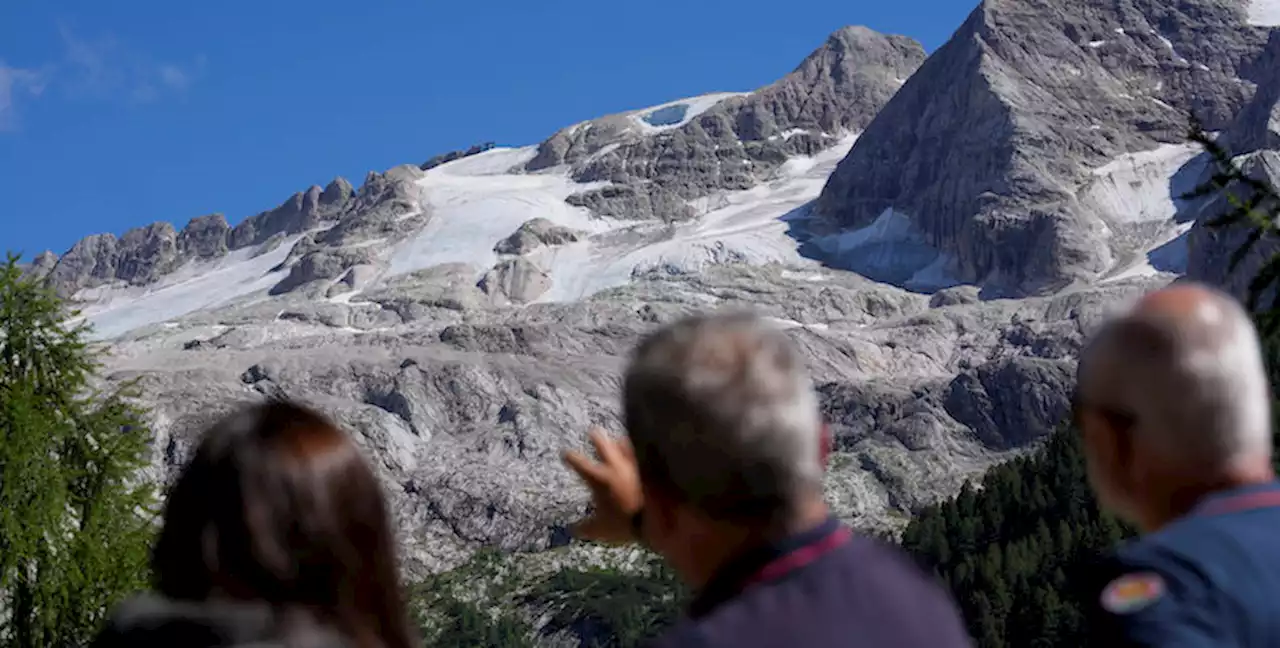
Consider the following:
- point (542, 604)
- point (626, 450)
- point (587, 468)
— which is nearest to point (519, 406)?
point (542, 604)

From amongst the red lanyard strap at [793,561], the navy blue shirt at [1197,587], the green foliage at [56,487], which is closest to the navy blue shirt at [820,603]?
the red lanyard strap at [793,561]

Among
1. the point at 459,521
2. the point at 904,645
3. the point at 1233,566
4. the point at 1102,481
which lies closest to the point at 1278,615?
the point at 1233,566

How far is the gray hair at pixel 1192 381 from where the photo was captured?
4109 mm

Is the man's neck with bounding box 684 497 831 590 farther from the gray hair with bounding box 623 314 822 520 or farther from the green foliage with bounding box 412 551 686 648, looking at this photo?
the green foliage with bounding box 412 551 686 648

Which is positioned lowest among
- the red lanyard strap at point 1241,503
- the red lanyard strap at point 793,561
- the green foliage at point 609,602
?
the green foliage at point 609,602

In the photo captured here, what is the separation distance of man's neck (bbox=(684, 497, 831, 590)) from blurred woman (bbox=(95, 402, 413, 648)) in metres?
0.83

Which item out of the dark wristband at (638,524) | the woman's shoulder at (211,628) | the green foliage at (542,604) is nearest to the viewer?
the woman's shoulder at (211,628)

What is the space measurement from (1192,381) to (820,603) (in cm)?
115

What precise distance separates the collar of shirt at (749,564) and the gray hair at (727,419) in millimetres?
81

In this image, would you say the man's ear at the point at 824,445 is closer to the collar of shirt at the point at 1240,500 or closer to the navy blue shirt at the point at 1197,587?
the navy blue shirt at the point at 1197,587

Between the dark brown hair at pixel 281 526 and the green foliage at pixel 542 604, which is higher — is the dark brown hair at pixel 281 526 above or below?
above

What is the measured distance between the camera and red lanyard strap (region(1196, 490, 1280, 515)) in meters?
4.09

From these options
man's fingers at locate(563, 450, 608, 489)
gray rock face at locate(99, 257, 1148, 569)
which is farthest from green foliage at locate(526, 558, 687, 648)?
man's fingers at locate(563, 450, 608, 489)

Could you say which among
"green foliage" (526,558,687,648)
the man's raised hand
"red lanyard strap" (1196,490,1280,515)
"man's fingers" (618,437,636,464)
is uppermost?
"man's fingers" (618,437,636,464)
